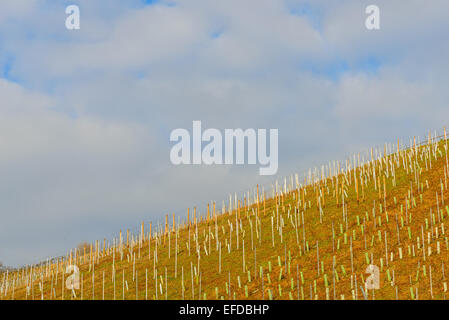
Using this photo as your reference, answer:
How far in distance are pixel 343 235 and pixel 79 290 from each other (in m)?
12.6

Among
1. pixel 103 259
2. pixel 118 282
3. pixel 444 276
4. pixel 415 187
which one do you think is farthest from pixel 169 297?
pixel 415 187

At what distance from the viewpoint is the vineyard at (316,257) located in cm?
1538

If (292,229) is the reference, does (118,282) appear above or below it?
below

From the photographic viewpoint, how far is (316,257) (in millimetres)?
18250

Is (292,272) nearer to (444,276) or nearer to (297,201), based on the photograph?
(444,276)

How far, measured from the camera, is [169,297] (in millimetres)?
17188

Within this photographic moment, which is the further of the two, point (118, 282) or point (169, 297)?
point (118, 282)

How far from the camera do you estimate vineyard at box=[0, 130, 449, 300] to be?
1538 centimetres
